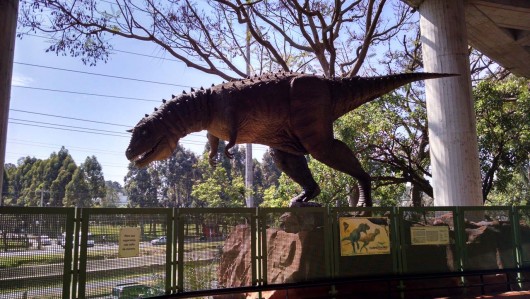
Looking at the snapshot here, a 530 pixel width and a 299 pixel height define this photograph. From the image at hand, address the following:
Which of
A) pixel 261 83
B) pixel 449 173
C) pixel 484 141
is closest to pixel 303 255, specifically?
pixel 261 83

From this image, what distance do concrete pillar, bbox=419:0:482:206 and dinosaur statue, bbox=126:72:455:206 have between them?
13.5 feet

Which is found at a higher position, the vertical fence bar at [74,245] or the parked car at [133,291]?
the vertical fence bar at [74,245]

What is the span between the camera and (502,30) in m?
14.3

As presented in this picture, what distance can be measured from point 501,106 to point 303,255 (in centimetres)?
1061

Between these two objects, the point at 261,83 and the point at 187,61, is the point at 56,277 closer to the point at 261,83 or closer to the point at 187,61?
the point at 261,83

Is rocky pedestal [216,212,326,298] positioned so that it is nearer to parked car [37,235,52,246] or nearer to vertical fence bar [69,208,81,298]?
vertical fence bar [69,208,81,298]

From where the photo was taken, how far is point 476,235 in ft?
24.6

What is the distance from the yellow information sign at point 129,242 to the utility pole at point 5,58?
2.50 meters

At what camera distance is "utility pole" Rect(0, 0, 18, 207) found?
6.29m

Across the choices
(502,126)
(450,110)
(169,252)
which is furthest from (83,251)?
(502,126)

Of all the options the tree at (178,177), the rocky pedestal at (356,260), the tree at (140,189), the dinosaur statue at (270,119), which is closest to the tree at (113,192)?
the tree at (140,189)

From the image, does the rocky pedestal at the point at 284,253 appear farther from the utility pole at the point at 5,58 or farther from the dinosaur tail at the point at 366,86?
the utility pole at the point at 5,58

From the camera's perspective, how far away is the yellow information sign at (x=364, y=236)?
6422 mm

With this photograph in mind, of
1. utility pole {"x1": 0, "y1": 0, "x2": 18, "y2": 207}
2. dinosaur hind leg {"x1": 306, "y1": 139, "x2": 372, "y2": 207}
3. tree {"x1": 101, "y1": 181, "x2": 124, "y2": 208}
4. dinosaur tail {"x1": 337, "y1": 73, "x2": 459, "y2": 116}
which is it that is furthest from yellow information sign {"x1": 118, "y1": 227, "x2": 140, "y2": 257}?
tree {"x1": 101, "y1": 181, "x2": 124, "y2": 208}
